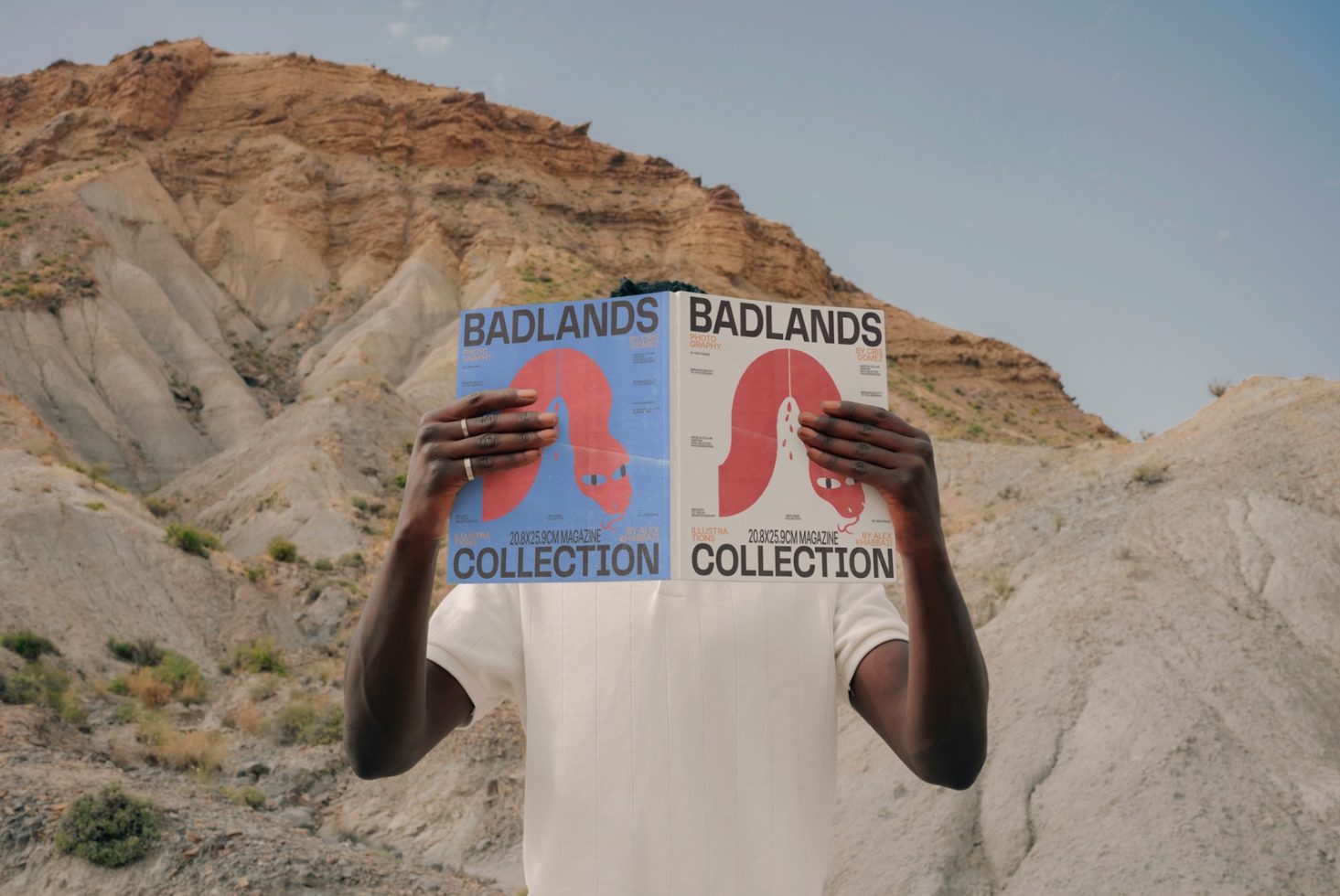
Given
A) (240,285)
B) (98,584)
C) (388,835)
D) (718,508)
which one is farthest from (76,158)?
(718,508)

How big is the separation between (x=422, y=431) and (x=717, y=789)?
1196mm

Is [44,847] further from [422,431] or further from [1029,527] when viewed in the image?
[1029,527]

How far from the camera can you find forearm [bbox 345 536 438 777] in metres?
2.46

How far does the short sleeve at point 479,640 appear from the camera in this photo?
2729 millimetres

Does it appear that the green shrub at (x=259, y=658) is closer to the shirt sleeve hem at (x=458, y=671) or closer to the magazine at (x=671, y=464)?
the shirt sleeve hem at (x=458, y=671)

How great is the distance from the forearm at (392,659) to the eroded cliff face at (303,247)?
3553cm

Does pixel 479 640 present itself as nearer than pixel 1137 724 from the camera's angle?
Yes

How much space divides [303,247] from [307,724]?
149ft

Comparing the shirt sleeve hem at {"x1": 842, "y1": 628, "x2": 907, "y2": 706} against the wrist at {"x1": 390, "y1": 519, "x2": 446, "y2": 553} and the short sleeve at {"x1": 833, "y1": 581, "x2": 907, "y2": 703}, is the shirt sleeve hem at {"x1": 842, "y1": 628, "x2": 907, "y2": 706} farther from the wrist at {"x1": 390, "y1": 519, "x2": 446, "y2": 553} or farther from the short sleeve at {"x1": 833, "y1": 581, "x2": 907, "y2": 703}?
the wrist at {"x1": 390, "y1": 519, "x2": 446, "y2": 553}

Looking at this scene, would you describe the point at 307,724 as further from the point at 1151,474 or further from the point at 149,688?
the point at 1151,474

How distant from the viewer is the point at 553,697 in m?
2.74

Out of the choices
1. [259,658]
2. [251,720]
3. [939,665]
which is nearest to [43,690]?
[251,720]

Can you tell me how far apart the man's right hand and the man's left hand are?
2.28 ft

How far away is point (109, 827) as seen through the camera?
8.39 metres
